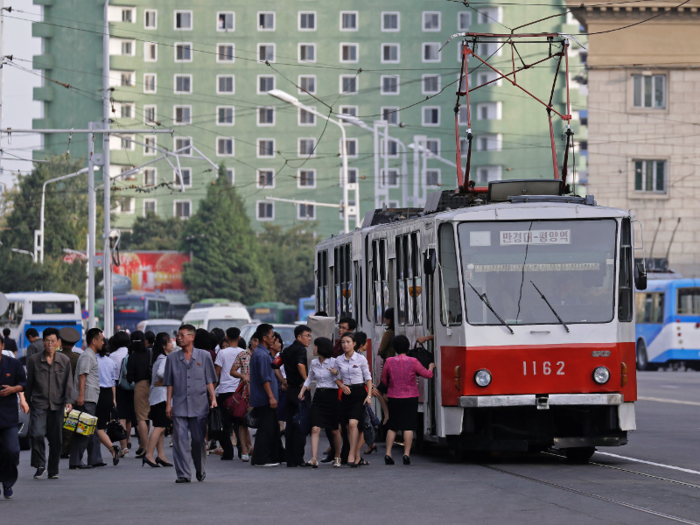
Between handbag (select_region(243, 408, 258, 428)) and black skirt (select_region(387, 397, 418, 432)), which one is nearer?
black skirt (select_region(387, 397, 418, 432))

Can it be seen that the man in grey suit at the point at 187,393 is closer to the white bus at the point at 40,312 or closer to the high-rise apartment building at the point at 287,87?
the white bus at the point at 40,312

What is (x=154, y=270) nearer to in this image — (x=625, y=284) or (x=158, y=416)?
(x=158, y=416)

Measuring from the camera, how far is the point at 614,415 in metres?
15.3

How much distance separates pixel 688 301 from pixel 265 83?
71.1 metres

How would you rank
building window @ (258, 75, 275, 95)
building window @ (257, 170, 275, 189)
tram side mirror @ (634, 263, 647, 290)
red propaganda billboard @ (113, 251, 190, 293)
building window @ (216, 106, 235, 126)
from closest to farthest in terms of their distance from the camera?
tram side mirror @ (634, 263, 647, 290) < red propaganda billboard @ (113, 251, 190, 293) < building window @ (258, 75, 275, 95) < building window @ (216, 106, 235, 126) < building window @ (257, 170, 275, 189)

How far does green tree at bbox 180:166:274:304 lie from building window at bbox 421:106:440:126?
20.0m

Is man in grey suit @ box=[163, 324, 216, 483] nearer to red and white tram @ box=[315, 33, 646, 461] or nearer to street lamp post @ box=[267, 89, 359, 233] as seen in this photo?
red and white tram @ box=[315, 33, 646, 461]

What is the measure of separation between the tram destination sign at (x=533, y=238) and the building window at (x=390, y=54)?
315 feet

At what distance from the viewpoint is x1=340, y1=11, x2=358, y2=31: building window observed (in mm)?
110625

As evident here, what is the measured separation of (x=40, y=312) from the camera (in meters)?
53.3

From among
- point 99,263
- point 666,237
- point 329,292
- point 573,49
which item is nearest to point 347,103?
point 573,49

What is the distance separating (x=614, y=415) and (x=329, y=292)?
29.6 ft

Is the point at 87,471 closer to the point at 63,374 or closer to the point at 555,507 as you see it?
the point at 63,374

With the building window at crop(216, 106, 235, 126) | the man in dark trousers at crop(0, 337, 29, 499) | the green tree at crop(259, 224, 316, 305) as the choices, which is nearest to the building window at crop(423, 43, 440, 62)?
the building window at crop(216, 106, 235, 126)
